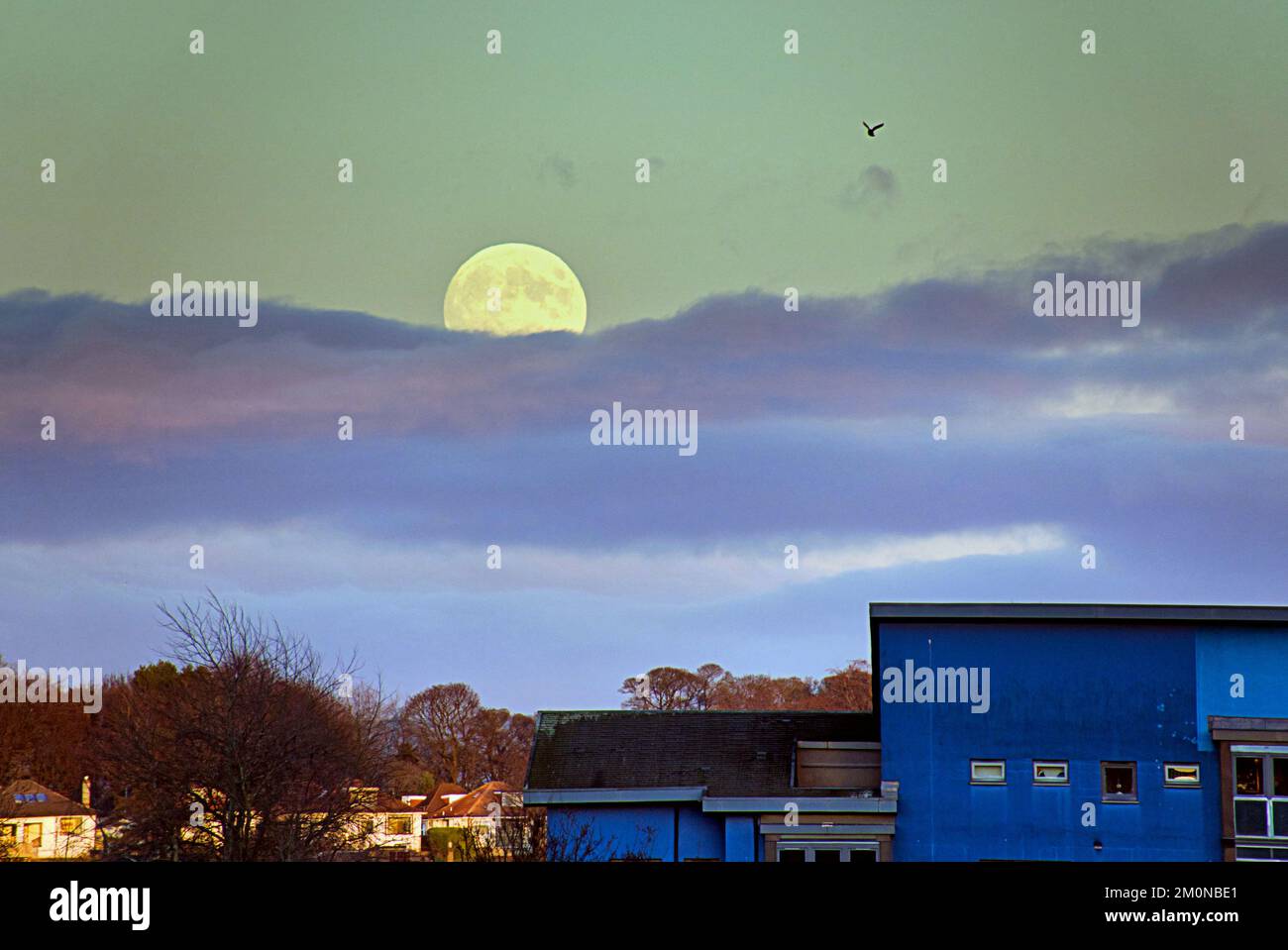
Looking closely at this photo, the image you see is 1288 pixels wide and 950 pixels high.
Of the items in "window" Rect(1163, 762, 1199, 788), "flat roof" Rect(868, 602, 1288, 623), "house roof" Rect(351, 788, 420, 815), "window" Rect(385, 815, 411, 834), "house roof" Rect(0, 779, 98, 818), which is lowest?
"window" Rect(385, 815, 411, 834)

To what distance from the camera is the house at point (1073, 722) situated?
3991 cm

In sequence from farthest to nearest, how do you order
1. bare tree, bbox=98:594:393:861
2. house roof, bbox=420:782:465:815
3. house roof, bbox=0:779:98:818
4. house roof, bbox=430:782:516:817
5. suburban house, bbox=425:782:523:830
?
house roof, bbox=420:782:465:815 → house roof, bbox=430:782:516:817 → suburban house, bbox=425:782:523:830 → house roof, bbox=0:779:98:818 → bare tree, bbox=98:594:393:861

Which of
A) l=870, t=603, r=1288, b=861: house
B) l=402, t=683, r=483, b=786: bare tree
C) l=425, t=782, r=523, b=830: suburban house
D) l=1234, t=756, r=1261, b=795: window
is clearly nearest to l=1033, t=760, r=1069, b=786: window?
l=870, t=603, r=1288, b=861: house

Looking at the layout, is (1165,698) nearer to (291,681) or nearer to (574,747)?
(574,747)

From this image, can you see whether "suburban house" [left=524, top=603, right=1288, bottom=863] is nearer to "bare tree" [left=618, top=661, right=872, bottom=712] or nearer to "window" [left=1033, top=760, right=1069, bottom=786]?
"window" [left=1033, top=760, right=1069, bottom=786]

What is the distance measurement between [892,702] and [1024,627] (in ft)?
13.2

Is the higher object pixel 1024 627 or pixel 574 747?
pixel 1024 627

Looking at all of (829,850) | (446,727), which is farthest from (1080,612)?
(446,727)

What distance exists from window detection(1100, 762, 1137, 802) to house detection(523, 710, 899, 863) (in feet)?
18.0

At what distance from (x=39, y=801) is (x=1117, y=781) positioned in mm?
38694

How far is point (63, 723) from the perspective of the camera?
7250 centimetres

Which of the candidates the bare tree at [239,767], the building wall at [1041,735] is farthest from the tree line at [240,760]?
the building wall at [1041,735]

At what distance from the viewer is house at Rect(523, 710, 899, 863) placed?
133 feet
